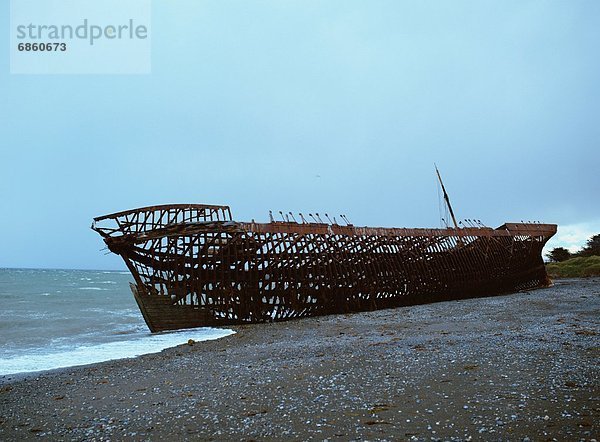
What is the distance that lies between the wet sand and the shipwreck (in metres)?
5.81

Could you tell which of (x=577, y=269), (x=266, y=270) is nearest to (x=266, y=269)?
(x=266, y=270)

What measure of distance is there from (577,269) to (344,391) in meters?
34.8

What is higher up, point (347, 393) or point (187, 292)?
point (187, 292)

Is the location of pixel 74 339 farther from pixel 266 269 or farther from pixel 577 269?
pixel 577 269

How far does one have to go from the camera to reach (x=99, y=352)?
41.7 feet

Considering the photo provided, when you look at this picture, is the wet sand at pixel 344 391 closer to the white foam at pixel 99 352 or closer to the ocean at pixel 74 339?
the white foam at pixel 99 352

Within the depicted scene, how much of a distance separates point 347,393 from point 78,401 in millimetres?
4129

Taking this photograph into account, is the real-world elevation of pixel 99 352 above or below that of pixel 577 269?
below

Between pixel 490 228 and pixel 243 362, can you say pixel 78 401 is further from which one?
pixel 490 228

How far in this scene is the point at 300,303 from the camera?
58.6ft

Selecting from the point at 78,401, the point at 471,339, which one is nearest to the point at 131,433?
the point at 78,401

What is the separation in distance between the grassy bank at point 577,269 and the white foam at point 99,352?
28.8m

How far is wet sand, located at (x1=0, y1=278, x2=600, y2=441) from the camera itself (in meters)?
4.67

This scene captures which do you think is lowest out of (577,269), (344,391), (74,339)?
(344,391)
